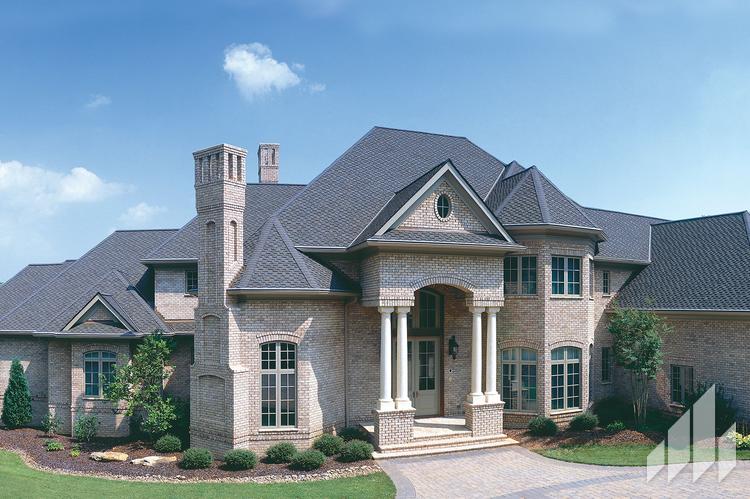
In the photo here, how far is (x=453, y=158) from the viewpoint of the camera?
23641 millimetres

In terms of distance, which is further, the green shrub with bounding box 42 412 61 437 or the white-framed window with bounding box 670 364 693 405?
the white-framed window with bounding box 670 364 693 405

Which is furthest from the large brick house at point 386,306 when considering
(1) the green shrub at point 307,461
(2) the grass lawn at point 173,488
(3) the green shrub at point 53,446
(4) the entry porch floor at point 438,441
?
(2) the grass lawn at point 173,488

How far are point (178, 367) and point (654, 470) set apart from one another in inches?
636

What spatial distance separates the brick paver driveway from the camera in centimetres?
1259

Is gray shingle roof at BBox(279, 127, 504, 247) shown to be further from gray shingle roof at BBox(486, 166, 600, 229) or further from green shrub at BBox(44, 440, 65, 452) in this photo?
green shrub at BBox(44, 440, 65, 452)

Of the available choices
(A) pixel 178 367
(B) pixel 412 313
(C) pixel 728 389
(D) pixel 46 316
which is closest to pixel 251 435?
(A) pixel 178 367

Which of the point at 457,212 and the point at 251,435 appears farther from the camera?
the point at 457,212

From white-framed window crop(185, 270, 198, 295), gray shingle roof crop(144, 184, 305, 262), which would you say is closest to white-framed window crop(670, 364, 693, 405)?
gray shingle roof crop(144, 184, 305, 262)

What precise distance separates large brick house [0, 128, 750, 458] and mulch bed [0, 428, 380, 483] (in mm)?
1192

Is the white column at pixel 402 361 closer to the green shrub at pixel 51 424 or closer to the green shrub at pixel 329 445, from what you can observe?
the green shrub at pixel 329 445

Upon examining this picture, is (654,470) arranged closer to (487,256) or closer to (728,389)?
(728,389)

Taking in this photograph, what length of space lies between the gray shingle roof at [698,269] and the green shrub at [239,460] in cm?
1507

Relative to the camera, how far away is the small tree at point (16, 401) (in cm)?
2047

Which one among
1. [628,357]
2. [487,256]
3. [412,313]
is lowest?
[628,357]
